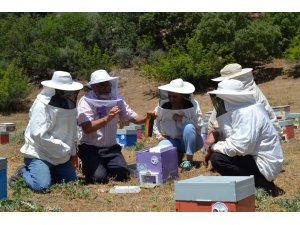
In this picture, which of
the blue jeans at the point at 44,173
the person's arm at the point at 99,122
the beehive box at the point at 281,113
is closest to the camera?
the blue jeans at the point at 44,173

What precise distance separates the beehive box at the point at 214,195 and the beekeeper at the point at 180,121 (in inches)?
86.0

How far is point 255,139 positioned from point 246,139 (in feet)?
0.25

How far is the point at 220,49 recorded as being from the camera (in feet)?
64.1

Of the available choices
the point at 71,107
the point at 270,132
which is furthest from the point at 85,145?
the point at 270,132

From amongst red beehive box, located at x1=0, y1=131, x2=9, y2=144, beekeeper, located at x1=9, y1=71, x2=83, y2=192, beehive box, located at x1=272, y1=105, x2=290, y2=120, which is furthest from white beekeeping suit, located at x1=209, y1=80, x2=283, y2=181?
red beehive box, located at x1=0, y1=131, x2=9, y2=144

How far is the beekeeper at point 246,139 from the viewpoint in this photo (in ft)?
14.3

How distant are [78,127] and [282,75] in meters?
15.5

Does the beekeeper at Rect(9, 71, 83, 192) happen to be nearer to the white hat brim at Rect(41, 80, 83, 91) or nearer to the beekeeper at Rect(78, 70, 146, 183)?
the white hat brim at Rect(41, 80, 83, 91)

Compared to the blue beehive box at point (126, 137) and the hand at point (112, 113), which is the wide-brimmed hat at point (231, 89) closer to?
the hand at point (112, 113)

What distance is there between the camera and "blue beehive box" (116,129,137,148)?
26.4 feet

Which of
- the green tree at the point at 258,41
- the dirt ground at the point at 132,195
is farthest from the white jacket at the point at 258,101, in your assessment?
the green tree at the point at 258,41

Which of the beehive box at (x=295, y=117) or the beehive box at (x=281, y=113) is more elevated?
the beehive box at (x=281, y=113)

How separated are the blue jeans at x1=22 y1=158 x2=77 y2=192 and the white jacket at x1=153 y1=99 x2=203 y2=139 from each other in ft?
3.96

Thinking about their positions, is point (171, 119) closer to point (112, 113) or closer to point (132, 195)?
point (112, 113)
